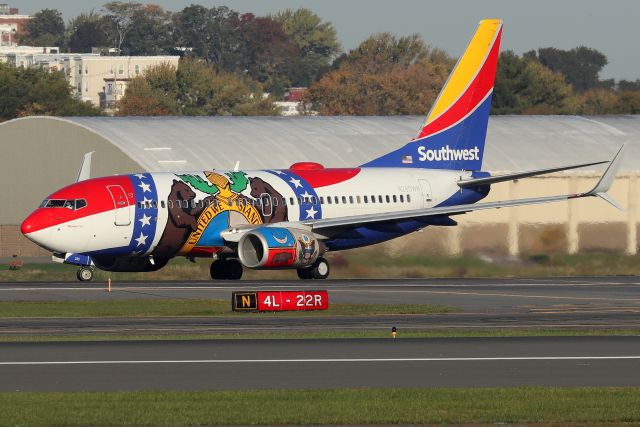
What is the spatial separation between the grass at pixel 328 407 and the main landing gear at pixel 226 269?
111 feet

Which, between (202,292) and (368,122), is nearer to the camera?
(202,292)

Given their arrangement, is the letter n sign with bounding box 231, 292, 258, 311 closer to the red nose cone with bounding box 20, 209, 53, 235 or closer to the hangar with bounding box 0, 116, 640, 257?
the red nose cone with bounding box 20, 209, 53, 235

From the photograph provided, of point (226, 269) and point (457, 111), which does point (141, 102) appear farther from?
point (226, 269)

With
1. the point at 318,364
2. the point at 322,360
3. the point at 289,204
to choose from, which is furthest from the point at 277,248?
the point at 318,364

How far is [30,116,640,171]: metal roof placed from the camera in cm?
7150

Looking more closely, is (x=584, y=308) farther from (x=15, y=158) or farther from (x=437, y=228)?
(x=15, y=158)

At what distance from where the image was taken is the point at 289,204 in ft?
188

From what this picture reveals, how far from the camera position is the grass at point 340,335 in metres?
32.8

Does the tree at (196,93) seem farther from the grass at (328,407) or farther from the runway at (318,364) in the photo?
the grass at (328,407)

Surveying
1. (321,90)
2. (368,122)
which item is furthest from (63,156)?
(321,90)

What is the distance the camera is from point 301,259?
54781 millimetres

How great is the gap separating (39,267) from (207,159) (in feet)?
31.4

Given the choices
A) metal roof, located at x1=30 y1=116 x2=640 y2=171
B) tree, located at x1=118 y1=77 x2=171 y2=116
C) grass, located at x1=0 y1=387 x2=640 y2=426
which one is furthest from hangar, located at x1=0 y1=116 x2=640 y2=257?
tree, located at x1=118 y1=77 x2=171 y2=116

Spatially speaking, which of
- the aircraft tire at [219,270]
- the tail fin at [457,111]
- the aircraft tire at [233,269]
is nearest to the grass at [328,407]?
the aircraft tire at [233,269]
